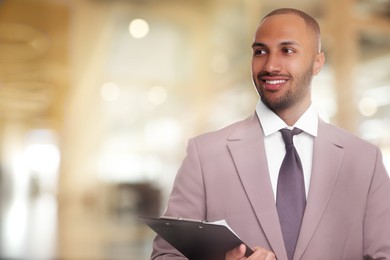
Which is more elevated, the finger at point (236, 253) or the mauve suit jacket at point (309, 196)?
the mauve suit jacket at point (309, 196)

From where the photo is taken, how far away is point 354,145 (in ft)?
3.39

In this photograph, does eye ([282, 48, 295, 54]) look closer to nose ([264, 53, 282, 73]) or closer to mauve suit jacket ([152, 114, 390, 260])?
nose ([264, 53, 282, 73])

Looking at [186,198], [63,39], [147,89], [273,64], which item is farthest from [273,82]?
[63,39]

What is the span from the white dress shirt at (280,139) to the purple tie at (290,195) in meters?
0.01

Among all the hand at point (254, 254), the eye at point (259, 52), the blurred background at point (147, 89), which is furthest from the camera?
the blurred background at point (147, 89)

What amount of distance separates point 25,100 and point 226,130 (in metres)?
12.2

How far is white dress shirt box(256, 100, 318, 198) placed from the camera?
101cm

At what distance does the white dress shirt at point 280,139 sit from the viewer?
1014mm

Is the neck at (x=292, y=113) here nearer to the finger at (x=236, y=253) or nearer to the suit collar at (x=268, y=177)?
the suit collar at (x=268, y=177)

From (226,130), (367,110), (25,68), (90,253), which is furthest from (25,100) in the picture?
(226,130)

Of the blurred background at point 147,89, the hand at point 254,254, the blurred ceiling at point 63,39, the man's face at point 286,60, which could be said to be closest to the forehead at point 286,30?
the man's face at point 286,60

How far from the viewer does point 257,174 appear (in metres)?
1.01

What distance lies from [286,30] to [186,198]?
Answer: 1.20ft

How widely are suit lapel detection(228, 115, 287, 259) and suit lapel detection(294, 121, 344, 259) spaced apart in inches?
1.8
